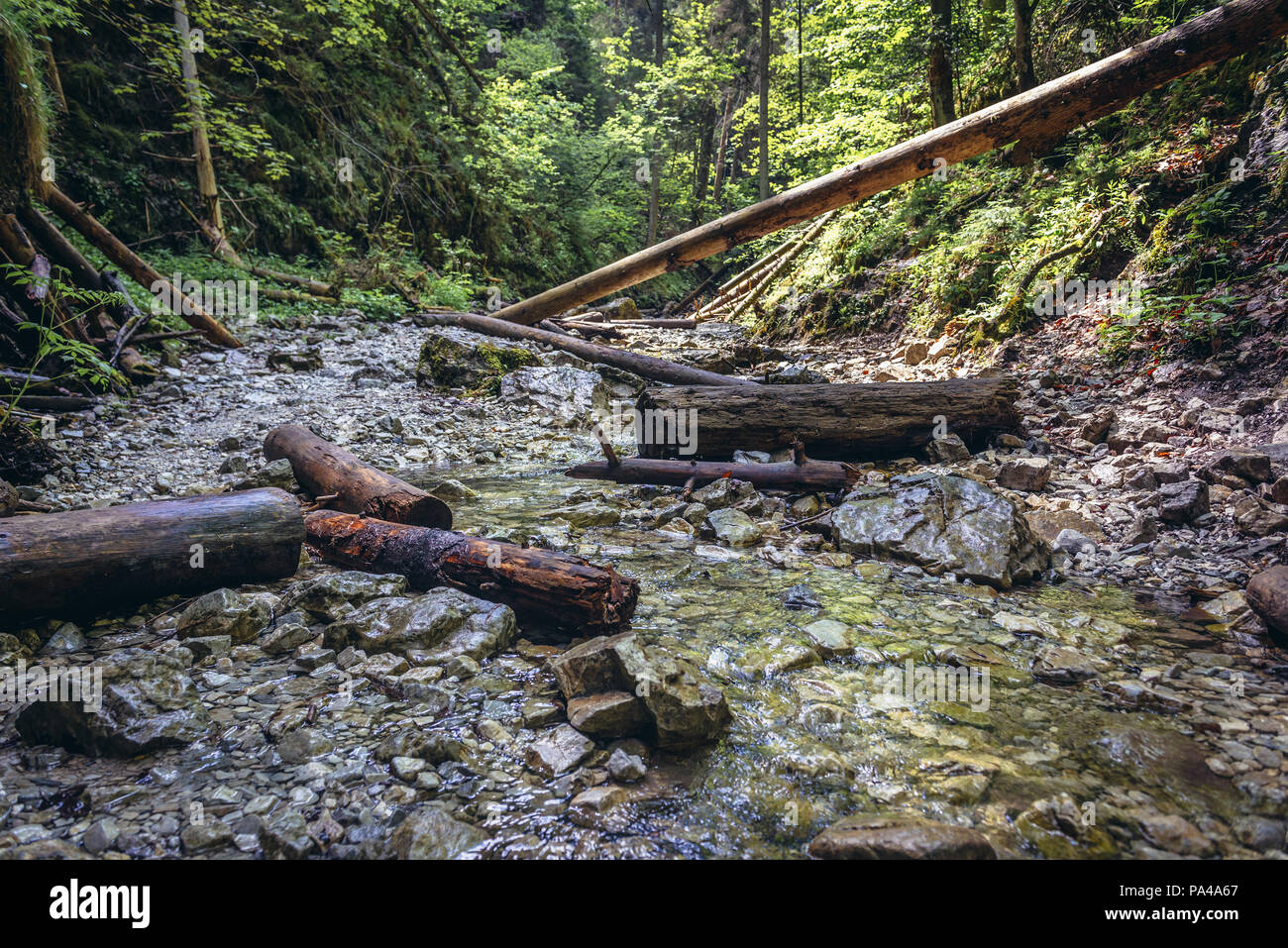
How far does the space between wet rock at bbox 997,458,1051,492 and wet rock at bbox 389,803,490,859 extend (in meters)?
4.71

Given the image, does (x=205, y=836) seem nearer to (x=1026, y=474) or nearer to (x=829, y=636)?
(x=829, y=636)

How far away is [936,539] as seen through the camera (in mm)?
3699

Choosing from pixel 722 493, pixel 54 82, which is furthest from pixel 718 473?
pixel 54 82

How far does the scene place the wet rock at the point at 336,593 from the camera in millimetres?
2844

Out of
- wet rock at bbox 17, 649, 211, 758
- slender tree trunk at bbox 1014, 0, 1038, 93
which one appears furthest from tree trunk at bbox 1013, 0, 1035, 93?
wet rock at bbox 17, 649, 211, 758

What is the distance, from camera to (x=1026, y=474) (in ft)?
14.9

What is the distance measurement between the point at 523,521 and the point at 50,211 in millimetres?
9309

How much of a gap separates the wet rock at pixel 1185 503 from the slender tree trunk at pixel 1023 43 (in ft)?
25.9

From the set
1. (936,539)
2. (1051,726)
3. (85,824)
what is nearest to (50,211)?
(85,824)

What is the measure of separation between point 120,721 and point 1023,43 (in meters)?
12.3

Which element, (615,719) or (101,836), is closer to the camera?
(101,836)

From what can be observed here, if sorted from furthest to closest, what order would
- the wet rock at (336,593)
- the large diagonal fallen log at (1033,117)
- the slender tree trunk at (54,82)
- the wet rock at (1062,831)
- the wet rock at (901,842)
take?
the slender tree trunk at (54,82), the large diagonal fallen log at (1033,117), the wet rock at (336,593), the wet rock at (1062,831), the wet rock at (901,842)

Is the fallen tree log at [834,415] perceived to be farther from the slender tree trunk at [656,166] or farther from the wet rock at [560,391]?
the slender tree trunk at [656,166]

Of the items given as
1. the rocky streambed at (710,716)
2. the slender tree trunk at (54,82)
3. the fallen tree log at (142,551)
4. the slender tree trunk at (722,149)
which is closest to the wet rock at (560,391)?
the rocky streambed at (710,716)
